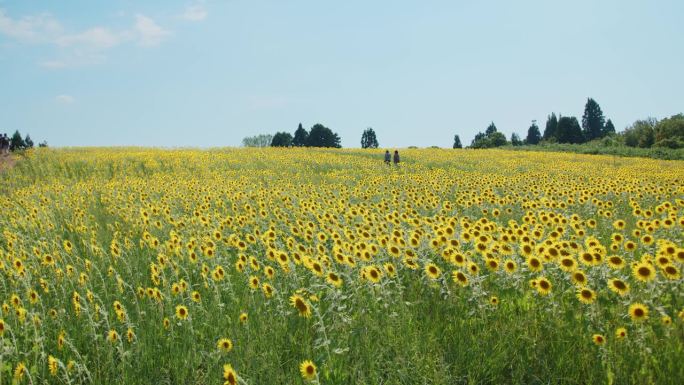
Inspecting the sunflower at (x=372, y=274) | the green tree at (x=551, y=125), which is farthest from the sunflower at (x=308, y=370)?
the green tree at (x=551, y=125)

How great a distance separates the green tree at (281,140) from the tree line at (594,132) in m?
32.7

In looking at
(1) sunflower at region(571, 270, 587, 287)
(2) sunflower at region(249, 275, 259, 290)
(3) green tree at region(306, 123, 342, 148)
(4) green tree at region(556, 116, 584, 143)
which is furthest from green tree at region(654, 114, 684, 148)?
(2) sunflower at region(249, 275, 259, 290)

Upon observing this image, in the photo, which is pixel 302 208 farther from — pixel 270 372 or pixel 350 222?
pixel 270 372

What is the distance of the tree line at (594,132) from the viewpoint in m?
53.5

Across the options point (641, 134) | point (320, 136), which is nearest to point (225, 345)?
point (641, 134)

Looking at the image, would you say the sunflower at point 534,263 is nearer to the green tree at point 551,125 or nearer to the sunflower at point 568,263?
the sunflower at point 568,263

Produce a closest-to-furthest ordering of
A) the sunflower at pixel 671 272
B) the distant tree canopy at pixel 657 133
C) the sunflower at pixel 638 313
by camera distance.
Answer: the sunflower at pixel 638 313 < the sunflower at pixel 671 272 < the distant tree canopy at pixel 657 133

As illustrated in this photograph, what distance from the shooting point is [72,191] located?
466 inches

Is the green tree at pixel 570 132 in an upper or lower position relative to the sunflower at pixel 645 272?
upper

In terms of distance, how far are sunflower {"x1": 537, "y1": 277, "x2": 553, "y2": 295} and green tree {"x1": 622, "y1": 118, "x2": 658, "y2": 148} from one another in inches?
2594

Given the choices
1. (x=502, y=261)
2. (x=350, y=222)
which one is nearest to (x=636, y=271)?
(x=502, y=261)

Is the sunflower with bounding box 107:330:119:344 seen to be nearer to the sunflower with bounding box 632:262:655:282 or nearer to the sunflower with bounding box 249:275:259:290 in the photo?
the sunflower with bounding box 249:275:259:290

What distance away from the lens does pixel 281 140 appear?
84.4m

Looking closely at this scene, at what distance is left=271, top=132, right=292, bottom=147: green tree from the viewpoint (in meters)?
83.8
